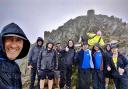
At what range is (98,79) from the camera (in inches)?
566

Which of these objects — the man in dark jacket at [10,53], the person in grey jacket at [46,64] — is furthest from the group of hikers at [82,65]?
the man in dark jacket at [10,53]

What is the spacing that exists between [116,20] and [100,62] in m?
66.1

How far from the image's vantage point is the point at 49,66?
1427cm

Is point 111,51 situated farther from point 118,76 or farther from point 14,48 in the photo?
point 14,48

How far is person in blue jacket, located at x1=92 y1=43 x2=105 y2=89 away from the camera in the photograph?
556 inches

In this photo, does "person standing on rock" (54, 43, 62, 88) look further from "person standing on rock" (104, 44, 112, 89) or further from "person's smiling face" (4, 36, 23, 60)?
"person's smiling face" (4, 36, 23, 60)

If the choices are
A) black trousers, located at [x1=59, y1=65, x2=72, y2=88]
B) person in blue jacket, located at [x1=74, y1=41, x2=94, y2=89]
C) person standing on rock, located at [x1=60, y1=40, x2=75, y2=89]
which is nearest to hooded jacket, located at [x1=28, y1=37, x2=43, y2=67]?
person standing on rock, located at [x1=60, y1=40, x2=75, y2=89]

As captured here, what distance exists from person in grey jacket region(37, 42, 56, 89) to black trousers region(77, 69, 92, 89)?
46.7 inches

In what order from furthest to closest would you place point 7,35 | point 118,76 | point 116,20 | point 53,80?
1. point 116,20
2. point 53,80
3. point 118,76
4. point 7,35

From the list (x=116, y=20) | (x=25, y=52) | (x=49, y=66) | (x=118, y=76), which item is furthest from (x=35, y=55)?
(x=116, y=20)

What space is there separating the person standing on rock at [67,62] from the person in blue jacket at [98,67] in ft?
3.08

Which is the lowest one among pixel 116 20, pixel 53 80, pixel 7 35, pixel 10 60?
pixel 53 80

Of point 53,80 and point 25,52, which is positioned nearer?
point 25,52

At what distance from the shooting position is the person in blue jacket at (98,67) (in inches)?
556
